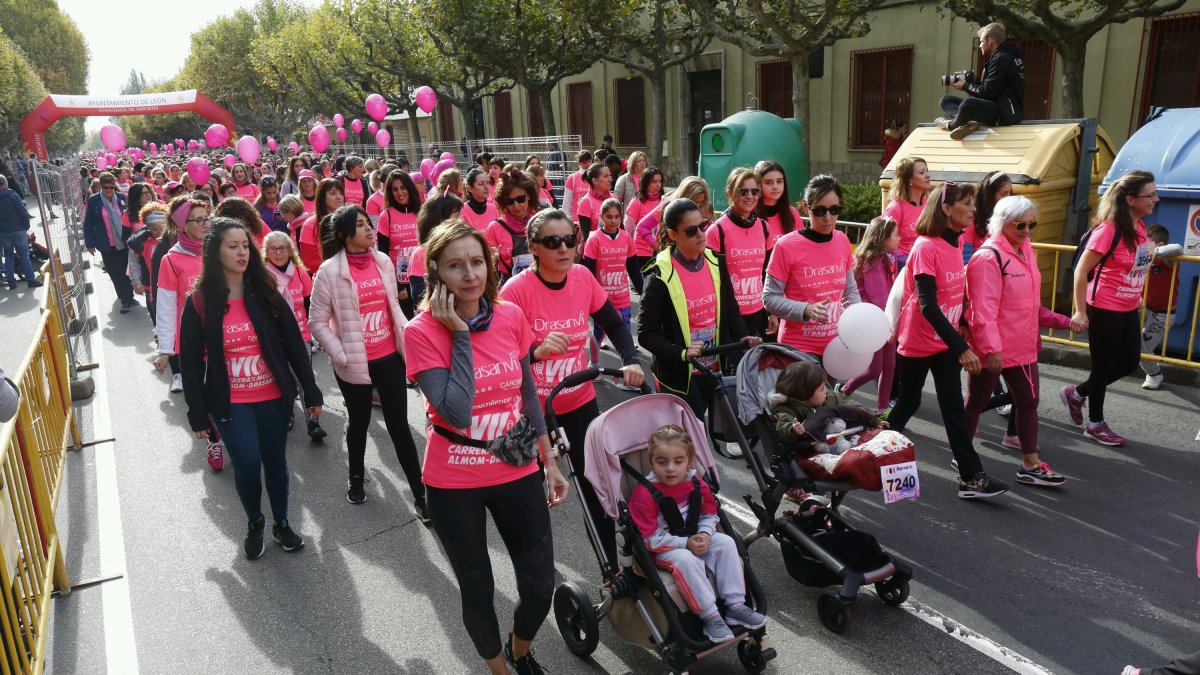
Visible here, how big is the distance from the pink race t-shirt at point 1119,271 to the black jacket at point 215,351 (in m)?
5.22

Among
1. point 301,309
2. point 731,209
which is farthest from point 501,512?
point 301,309

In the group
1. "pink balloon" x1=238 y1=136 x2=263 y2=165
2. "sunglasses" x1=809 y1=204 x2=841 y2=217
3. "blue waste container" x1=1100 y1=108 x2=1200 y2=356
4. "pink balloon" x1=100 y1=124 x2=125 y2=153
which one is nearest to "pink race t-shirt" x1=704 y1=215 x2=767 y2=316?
A: "sunglasses" x1=809 y1=204 x2=841 y2=217

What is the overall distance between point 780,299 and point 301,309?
13.5 ft

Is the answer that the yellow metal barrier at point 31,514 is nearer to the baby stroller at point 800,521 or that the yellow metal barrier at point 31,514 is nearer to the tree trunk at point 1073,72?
the baby stroller at point 800,521

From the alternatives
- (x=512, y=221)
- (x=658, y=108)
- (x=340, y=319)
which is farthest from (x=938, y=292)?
(x=658, y=108)

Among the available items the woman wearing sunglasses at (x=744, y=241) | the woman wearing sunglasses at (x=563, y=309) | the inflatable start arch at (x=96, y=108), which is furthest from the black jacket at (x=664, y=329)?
the inflatable start arch at (x=96, y=108)

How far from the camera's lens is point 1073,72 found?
12062mm

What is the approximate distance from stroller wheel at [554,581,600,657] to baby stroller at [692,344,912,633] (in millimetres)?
781

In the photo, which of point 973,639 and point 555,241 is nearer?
point 973,639

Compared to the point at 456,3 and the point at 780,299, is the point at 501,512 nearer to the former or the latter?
the point at 780,299

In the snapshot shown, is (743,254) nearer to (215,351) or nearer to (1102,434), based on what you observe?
(1102,434)

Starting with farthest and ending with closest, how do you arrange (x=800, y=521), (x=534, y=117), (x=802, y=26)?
(x=534, y=117) < (x=802, y=26) < (x=800, y=521)

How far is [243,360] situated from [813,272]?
3357mm

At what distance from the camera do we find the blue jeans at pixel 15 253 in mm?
14938
